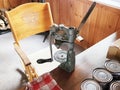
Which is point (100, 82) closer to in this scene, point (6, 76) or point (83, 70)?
point (83, 70)

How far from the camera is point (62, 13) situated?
224cm

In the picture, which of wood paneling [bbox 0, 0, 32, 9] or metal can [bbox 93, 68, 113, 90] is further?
wood paneling [bbox 0, 0, 32, 9]

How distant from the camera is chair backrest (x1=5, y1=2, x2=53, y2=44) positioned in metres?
1.31

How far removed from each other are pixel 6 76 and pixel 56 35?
1236 millimetres

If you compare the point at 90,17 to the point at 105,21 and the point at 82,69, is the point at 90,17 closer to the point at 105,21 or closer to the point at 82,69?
the point at 105,21

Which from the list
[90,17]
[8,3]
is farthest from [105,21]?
[8,3]

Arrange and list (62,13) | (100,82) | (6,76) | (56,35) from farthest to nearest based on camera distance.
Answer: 1. (62,13)
2. (6,76)
3. (56,35)
4. (100,82)

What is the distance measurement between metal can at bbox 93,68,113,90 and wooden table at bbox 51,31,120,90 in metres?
0.10

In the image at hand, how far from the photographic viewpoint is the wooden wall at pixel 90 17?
1.67 meters

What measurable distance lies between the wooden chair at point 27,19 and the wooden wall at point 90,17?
585 mm

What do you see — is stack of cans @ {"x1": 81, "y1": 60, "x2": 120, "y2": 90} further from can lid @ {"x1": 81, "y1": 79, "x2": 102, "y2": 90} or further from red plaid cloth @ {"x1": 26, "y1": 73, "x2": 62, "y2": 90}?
red plaid cloth @ {"x1": 26, "y1": 73, "x2": 62, "y2": 90}

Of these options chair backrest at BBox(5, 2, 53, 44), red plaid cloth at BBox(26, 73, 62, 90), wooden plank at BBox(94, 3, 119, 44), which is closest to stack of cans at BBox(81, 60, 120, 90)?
red plaid cloth at BBox(26, 73, 62, 90)

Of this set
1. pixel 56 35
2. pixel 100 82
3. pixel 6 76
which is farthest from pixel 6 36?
pixel 100 82

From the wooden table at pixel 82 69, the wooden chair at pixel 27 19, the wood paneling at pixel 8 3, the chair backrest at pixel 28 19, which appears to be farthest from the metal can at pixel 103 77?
the wood paneling at pixel 8 3
